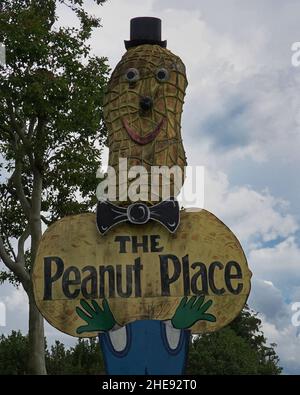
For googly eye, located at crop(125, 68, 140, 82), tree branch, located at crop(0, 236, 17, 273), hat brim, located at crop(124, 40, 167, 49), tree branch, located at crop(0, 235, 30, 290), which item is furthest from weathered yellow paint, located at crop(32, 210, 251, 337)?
tree branch, located at crop(0, 236, 17, 273)

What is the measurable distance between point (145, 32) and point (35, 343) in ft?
26.5

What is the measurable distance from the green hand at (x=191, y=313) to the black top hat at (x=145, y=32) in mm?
3628

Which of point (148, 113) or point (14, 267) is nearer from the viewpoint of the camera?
point (148, 113)

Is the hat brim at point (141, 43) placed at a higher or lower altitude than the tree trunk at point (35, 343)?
higher

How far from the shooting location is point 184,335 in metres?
11.1

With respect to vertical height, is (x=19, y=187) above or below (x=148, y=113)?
above

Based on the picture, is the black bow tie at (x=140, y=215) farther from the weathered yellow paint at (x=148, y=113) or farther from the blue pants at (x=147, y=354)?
the blue pants at (x=147, y=354)

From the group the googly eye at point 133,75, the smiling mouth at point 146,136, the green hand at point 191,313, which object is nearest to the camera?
the green hand at point 191,313

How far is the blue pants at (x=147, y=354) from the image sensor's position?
10.9 meters

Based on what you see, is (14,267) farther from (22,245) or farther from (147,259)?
(147,259)

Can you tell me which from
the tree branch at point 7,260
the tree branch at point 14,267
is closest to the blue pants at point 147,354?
the tree branch at point 14,267

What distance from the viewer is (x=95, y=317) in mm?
11211

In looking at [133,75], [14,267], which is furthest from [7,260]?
[133,75]
